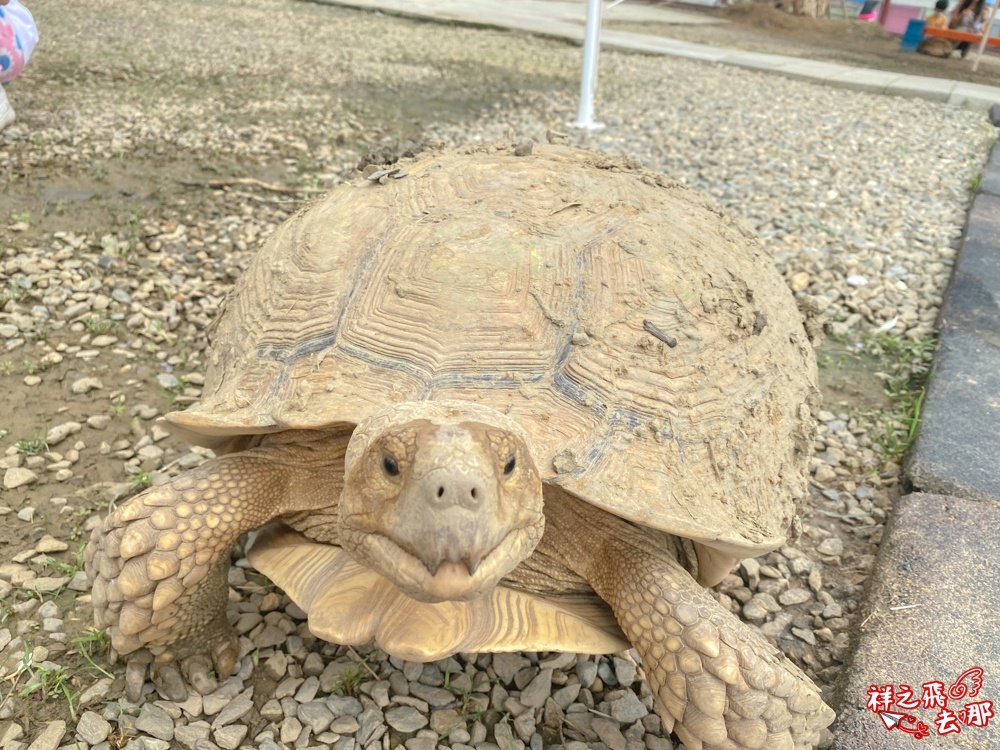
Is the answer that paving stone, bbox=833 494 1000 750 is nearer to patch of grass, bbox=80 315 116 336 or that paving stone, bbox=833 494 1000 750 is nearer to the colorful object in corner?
patch of grass, bbox=80 315 116 336

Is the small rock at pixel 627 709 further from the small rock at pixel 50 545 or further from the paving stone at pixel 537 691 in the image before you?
the small rock at pixel 50 545

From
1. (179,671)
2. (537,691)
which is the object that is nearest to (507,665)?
(537,691)

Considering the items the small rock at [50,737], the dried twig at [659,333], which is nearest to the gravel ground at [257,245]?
the small rock at [50,737]

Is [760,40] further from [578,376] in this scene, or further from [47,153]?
[578,376]

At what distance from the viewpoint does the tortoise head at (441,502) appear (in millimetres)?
1335

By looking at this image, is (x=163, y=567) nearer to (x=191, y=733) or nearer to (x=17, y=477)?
(x=191, y=733)

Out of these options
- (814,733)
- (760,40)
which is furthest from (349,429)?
(760,40)

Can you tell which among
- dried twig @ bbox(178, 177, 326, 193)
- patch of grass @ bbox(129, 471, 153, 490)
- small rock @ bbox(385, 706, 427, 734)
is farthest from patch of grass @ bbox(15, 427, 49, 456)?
dried twig @ bbox(178, 177, 326, 193)

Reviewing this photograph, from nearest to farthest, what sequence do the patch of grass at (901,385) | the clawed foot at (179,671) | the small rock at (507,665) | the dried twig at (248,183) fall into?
1. the clawed foot at (179,671)
2. the small rock at (507,665)
3. the patch of grass at (901,385)
4. the dried twig at (248,183)

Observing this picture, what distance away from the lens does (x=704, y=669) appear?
5.68 feet

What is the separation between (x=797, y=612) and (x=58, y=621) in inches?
91.0

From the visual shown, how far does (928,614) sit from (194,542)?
208 cm

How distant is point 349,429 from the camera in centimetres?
194

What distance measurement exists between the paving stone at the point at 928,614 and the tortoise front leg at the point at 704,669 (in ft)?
0.76
